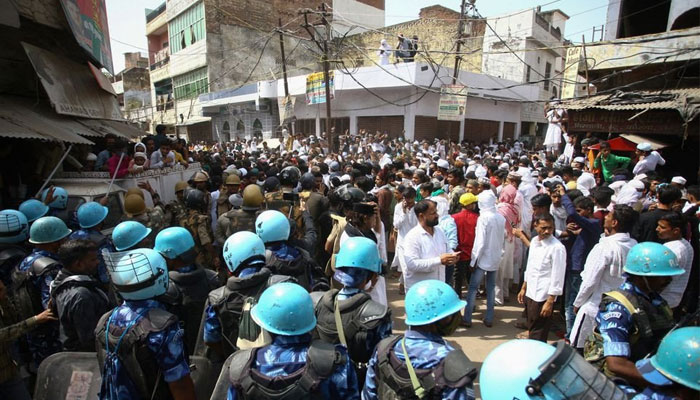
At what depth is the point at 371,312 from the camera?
2395 millimetres

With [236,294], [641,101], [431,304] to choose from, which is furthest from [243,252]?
[641,101]

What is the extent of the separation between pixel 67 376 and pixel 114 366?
2.30 feet

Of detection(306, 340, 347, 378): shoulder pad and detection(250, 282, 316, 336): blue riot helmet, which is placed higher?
detection(250, 282, 316, 336): blue riot helmet

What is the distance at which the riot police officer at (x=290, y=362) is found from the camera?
175 centimetres

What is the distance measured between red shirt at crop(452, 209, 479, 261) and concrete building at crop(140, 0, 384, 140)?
24.0m

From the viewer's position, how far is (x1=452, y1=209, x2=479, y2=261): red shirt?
16.9 feet

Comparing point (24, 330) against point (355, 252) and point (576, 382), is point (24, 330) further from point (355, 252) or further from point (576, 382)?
point (576, 382)

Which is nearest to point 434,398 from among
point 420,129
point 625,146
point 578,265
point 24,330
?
point 24,330

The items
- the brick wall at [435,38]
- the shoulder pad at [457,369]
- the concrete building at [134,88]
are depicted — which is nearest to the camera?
the shoulder pad at [457,369]

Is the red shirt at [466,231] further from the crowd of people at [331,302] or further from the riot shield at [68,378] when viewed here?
the riot shield at [68,378]

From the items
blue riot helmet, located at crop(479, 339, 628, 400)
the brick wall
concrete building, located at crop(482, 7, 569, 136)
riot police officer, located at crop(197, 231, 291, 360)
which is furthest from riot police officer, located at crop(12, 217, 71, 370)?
concrete building, located at crop(482, 7, 569, 136)

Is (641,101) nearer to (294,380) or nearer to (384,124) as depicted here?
(384,124)

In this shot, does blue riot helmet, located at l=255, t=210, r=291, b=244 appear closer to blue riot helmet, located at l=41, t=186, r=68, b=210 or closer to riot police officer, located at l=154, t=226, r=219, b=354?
riot police officer, located at l=154, t=226, r=219, b=354

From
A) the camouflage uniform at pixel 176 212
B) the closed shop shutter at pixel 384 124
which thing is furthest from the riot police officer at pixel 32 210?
the closed shop shutter at pixel 384 124
